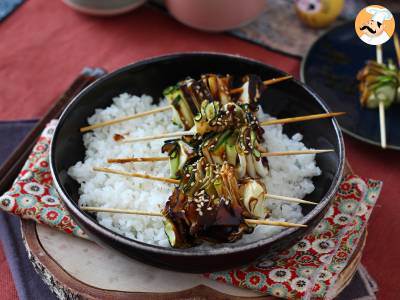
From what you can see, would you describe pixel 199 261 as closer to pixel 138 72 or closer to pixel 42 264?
pixel 42 264

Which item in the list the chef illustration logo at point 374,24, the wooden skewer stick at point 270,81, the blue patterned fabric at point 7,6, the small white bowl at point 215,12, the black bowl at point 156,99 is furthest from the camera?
the blue patterned fabric at point 7,6

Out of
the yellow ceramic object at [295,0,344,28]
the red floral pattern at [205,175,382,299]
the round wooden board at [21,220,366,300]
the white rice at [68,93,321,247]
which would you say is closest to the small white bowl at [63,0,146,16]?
the yellow ceramic object at [295,0,344,28]

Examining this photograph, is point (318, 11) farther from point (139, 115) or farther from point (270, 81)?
point (139, 115)

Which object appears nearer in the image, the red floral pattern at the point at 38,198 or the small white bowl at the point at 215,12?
the red floral pattern at the point at 38,198

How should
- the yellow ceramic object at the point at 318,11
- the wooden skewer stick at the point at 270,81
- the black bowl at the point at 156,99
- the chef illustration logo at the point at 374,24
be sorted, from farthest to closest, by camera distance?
the yellow ceramic object at the point at 318,11 < the wooden skewer stick at the point at 270,81 < the black bowl at the point at 156,99 < the chef illustration logo at the point at 374,24

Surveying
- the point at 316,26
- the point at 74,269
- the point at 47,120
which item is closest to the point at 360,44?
the point at 316,26

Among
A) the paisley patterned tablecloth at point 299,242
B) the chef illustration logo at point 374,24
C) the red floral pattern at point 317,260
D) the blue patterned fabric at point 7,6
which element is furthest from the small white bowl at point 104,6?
→ the chef illustration logo at point 374,24

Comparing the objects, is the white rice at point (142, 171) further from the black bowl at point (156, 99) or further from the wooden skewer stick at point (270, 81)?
the wooden skewer stick at point (270, 81)
